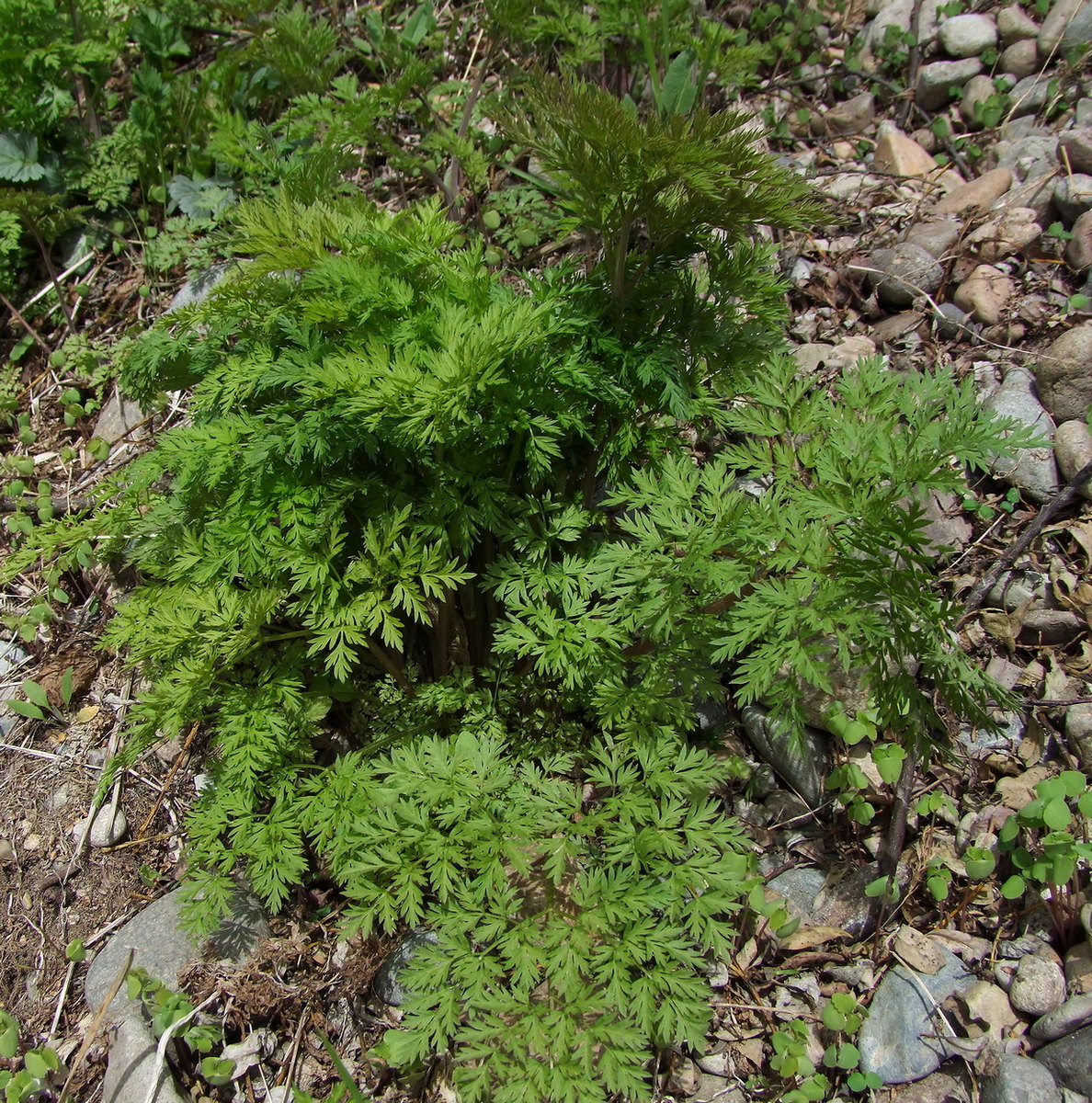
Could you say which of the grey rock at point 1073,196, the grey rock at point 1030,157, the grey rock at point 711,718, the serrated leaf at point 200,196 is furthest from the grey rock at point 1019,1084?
the serrated leaf at point 200,196

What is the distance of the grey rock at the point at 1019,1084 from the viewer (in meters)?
2.08

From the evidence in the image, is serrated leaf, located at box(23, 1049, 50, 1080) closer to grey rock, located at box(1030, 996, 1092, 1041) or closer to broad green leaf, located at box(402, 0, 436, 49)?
grey rock, located at box(1030, 996, 1092, 1041)

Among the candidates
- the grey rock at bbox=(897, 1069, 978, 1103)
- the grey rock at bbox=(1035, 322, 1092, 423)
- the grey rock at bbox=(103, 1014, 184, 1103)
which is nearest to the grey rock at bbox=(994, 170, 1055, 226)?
the grey rock at bbox=(1035, 322, 1092, 423)

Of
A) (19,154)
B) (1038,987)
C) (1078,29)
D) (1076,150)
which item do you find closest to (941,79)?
(1078,29)

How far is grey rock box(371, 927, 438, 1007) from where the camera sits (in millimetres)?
2559

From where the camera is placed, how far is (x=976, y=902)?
2479mm

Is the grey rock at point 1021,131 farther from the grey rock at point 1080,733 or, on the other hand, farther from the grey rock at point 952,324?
the grey rock at point 1080,733

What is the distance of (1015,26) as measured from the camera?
4059 mm

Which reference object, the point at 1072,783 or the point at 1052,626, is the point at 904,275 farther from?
the point at 1072,783

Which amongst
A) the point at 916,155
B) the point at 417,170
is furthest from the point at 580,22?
the point at 916,155

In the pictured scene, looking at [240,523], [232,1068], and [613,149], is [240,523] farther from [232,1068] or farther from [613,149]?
[232,1068]

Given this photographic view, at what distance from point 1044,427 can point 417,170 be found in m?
2.66

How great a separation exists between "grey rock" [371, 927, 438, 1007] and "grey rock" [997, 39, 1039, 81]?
4.40 meters

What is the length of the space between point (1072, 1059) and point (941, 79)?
155 inches
